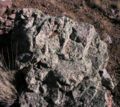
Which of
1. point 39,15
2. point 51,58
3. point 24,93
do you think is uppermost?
point 39,15

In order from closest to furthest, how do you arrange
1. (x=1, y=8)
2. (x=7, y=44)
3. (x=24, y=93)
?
(x=24, y=93)
(x=7, y=44)
(x=1, y=8)

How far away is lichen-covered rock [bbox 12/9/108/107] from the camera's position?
6355 millimetres

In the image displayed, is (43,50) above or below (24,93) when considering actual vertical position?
above

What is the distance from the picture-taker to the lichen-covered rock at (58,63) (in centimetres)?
636

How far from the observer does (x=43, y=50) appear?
649 cm

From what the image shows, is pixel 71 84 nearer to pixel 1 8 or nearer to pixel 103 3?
pixel 1 8

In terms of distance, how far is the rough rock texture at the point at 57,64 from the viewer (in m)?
6.36

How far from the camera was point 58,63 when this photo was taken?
6.54 meters

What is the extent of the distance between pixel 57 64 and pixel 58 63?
1.6 inches

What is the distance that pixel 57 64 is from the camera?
650 cm

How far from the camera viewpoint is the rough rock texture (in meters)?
6.36

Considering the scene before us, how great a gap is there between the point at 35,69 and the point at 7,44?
51.9 inches

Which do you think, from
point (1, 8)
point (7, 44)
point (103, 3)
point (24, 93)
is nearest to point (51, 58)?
point (24, 93)

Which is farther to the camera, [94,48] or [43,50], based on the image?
[94,48]
